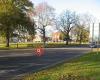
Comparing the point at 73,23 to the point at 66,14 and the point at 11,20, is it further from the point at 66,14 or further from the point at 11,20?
the point at 11,20

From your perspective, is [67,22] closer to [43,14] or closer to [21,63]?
[43,14]

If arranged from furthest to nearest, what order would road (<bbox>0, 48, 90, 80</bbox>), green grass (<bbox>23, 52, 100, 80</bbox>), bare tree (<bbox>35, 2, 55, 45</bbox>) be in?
bare tree (<bbox>35, 2, 55, 45</bbox>)
road (<bbox>0, 48, 90, 80</bbox>)
green grass (<bbox>23, 52, 100, 80</bbox>)

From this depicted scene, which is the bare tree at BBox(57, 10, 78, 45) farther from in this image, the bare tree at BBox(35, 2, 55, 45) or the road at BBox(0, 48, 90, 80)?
the road at BBox(0, 48, 90, 80)

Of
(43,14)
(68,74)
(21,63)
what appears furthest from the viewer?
(43,14)

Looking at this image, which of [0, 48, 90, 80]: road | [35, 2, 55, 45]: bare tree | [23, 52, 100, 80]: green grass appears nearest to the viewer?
[23, 52, 100, 80]: green grass

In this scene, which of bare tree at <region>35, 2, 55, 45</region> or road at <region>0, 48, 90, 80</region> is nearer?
road at <region>0, 48, 90, 80</region>

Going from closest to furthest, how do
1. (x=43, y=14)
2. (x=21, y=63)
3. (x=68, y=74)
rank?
(x=68, y=74)
(x=21, y=63)
(x=43, y=14)

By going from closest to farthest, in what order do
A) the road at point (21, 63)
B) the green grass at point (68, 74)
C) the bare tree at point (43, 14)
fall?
1. the green grass at point (68, 74)
2. the road at point (21, 63)
3. the bare tree at point (43, 14)

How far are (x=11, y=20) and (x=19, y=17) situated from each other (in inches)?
88.7

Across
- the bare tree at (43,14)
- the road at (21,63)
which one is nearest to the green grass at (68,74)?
the road at (21,63)

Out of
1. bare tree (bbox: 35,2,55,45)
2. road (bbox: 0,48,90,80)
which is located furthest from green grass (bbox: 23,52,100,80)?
bare tree (bbox: 35,2,55,45)

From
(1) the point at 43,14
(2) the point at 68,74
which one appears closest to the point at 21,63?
(2) the point at 68,74

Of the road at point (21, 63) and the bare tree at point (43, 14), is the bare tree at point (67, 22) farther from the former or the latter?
the road at point (21, 63)

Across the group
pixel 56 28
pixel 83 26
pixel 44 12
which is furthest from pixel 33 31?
pixel 83 26
